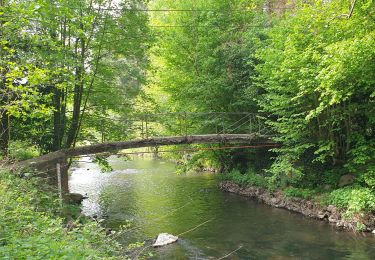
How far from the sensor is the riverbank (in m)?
9.08

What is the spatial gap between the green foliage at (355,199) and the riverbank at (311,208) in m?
0.19

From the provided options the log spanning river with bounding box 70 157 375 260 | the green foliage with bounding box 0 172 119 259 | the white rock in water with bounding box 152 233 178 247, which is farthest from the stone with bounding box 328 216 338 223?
the green foliage with bounding box 0 172 119 259

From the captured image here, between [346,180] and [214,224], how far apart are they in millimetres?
4713

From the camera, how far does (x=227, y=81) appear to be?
15.4 metres

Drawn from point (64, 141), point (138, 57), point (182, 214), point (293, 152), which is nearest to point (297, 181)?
point (293, 152)

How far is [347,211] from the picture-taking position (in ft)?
30.6

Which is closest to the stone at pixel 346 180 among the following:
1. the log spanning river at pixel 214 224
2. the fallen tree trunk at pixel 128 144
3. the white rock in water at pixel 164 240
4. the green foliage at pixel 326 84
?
the green foliage at pixel 326 84

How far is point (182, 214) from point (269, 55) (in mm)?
6652

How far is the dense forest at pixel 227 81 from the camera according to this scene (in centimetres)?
858

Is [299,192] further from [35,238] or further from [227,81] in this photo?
[35,238]

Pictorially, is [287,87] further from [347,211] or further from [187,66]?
[187,66]

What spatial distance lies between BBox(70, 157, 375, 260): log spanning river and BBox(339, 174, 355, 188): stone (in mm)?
1672

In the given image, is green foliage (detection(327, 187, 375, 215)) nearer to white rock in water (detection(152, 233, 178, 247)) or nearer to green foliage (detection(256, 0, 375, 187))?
green foliage (detection(256, 0, 375, 187))

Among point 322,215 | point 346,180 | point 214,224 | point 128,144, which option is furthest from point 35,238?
point 346,180
